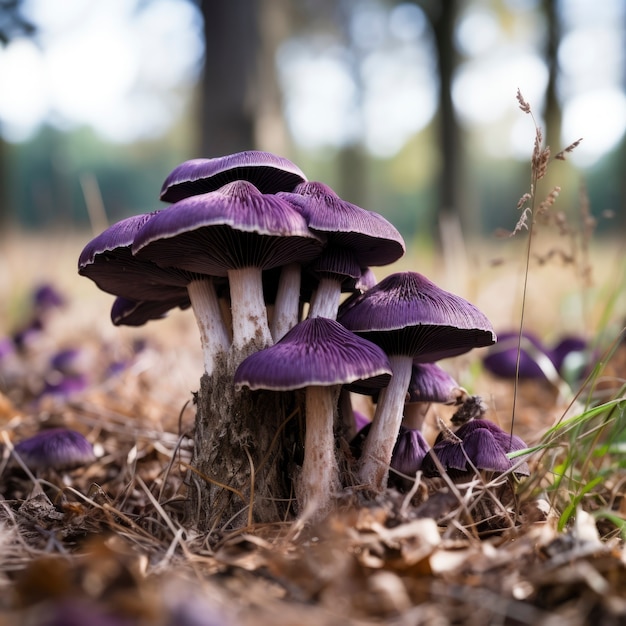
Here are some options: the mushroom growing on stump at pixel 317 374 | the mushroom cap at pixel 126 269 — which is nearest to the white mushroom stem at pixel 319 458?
the mushroom growing on stump at pixel 317 374

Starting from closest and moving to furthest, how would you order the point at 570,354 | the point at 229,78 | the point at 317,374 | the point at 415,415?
the point at 317,374, the point at 415,415, the point at 570,354, the point at 229,78

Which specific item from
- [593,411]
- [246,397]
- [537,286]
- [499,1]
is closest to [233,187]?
[246,397]

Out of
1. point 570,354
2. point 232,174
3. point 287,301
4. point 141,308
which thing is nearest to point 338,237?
point 287,301

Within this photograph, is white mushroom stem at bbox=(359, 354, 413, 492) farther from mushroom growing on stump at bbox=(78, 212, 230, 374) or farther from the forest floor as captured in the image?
mushroom growing on stump at bbox=(78, 212, 230, 374)

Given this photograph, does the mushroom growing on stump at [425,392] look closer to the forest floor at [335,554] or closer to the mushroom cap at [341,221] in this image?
the forest floor at [335,554]

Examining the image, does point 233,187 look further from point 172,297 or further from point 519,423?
point 519,423

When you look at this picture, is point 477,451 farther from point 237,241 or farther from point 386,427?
point 237,241
